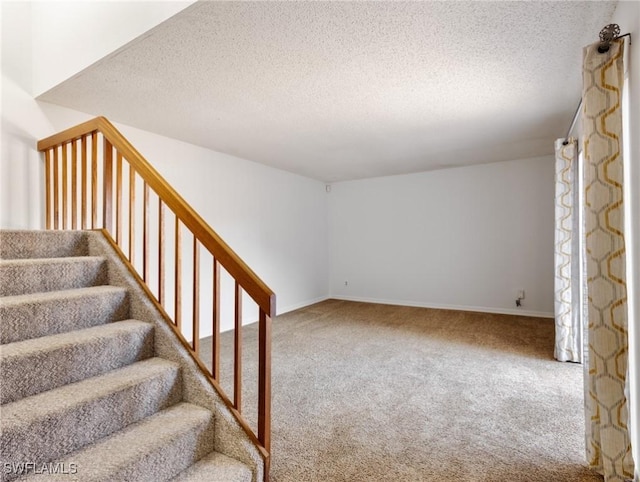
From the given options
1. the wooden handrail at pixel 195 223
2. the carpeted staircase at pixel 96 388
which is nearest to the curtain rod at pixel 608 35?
the wooden handrail at pixel 195 223

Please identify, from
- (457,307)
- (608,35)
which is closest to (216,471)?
(608,35)

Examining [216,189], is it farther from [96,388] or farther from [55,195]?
[96,388]

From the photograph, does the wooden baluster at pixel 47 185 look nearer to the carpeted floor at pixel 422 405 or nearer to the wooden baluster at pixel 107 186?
the wooden baluster at pixel 107 186

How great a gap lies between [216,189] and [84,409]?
3.20 meters

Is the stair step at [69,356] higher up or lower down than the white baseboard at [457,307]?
higher up

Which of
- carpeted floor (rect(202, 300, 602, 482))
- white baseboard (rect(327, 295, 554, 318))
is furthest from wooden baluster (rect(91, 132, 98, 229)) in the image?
white baseboard (rect(327, 295, 554, 318))

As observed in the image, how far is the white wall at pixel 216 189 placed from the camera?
249cm

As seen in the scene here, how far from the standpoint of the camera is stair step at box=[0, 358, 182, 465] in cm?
113

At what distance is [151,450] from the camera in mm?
1252

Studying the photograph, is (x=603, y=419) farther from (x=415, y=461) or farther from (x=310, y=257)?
(x=310, y=257)

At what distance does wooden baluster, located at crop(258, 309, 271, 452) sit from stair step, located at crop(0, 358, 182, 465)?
0.47m

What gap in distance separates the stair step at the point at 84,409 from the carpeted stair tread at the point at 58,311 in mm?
344

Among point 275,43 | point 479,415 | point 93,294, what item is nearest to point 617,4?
point 275,43

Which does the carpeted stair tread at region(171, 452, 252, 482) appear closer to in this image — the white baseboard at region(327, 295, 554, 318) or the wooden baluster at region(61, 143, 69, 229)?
the wooden baluster at region(61, 143, 69, 229)
